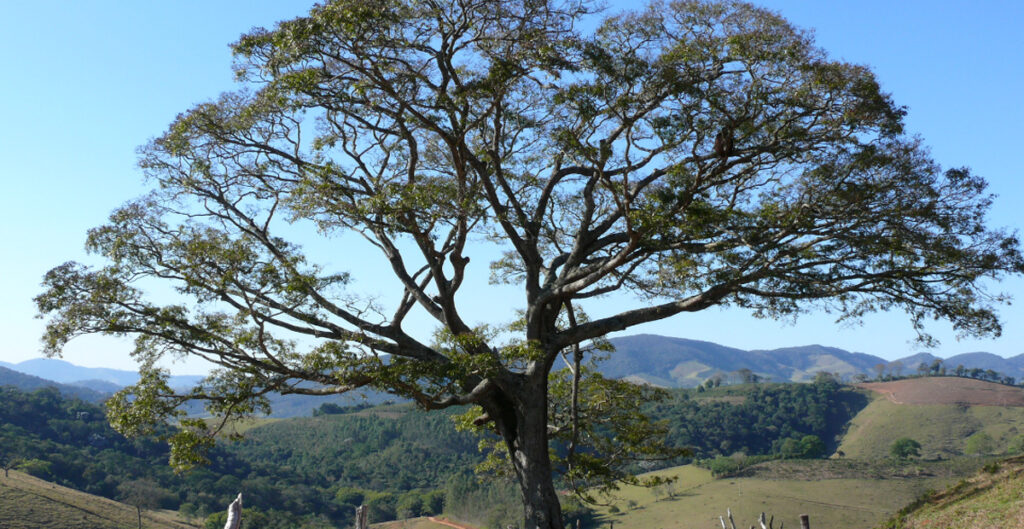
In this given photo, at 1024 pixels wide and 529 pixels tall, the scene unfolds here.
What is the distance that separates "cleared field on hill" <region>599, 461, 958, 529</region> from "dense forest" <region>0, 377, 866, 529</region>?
19.0 feet

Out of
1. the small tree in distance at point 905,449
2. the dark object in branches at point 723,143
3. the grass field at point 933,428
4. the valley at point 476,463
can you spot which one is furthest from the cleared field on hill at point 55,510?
the grass field at point 933,428

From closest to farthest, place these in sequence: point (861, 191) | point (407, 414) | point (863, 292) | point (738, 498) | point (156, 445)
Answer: point (861, 191)
point (863, 292)
point (738, 498)
point (156, 445)
point (407, 414)

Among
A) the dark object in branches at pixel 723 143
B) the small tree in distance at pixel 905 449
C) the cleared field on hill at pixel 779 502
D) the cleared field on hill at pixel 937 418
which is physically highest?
the dark object in branches at pixel 723 143

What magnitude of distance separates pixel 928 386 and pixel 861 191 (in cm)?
9095

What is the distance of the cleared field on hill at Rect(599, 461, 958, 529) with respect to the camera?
41.8m

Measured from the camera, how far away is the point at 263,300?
1002 centimetres

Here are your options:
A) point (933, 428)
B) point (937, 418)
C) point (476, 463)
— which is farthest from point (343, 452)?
point (937, 418)

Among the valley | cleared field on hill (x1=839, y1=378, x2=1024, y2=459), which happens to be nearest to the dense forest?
the valley


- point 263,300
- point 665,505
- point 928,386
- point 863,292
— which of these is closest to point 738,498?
point 665,505

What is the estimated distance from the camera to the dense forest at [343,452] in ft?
170

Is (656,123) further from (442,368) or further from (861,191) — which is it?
(442,368)

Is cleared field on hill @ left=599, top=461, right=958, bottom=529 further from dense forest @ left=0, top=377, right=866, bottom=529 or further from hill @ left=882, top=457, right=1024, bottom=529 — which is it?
hill @ left=882, top=457, right=1024, bottom=529

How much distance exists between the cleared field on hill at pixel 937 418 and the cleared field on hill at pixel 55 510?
5774 centimetres

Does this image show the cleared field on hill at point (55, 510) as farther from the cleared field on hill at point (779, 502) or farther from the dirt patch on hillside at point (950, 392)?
the dirt patch on hillside at point (950, 392)
